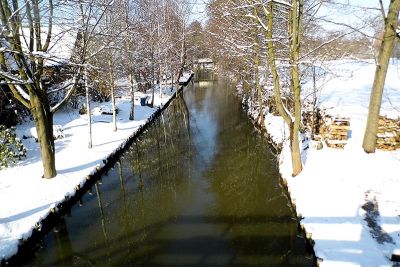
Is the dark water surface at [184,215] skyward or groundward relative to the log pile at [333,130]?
groundward

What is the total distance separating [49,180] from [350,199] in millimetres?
9990

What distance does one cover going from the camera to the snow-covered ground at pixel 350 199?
23.5 ft

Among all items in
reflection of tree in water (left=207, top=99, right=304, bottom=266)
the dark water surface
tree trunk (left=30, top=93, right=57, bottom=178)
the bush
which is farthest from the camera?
the bush

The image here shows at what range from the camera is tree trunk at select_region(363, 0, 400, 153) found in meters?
10.6

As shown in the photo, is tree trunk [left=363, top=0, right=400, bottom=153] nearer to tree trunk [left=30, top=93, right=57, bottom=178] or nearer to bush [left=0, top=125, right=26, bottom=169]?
tree trunk [left=30, top=93, right=57, bottom=178]

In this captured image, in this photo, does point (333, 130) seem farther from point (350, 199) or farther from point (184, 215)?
point (184, 215)

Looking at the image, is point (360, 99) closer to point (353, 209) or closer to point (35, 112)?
point (353, 209)

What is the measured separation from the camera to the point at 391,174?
9.91 metres

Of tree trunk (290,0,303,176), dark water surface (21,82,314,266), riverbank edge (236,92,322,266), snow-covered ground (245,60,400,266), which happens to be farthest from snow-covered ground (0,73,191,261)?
tree trunk (290,0,303,176)

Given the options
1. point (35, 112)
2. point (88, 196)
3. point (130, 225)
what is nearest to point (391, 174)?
point (130, 225)

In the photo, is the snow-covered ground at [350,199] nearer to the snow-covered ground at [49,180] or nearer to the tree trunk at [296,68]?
the tree trunk at [296,68]

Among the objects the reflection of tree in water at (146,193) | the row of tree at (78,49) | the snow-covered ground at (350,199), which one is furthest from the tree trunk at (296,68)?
the row of tree at (78,49)

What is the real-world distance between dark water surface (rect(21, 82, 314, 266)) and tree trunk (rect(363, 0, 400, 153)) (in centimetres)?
360

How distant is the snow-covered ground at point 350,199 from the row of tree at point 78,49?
7471 mm
